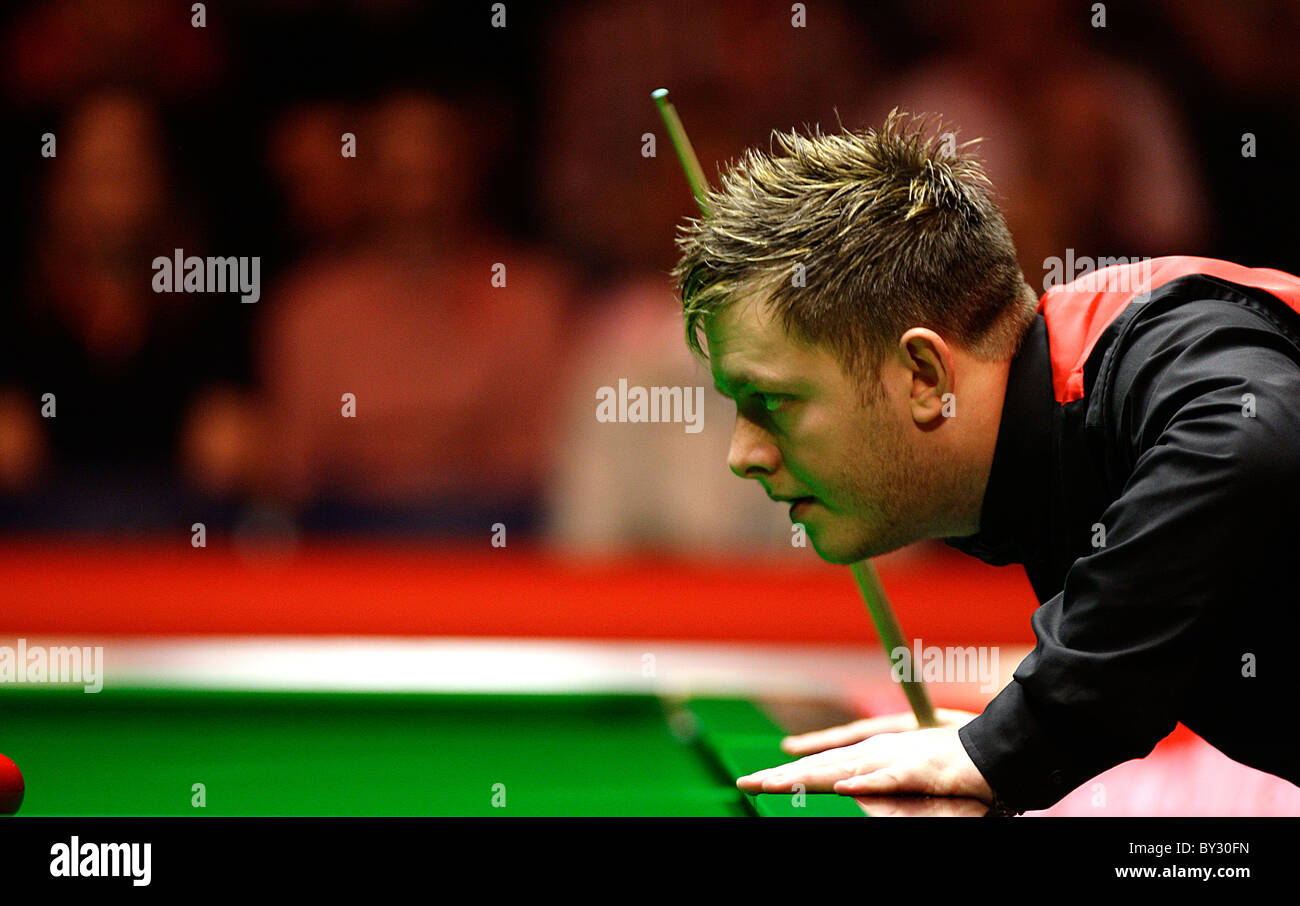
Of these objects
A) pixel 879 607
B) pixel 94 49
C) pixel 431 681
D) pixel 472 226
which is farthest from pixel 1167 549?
pixel 94 49

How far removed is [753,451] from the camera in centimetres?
171

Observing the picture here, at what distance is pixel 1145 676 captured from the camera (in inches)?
55.3

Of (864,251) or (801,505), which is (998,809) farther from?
(864,251)

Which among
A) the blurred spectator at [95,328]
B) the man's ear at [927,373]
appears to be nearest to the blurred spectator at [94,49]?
the blurred spectator at [95,328]

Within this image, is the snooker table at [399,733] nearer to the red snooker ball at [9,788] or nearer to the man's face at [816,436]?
the red snooker ball at [9,788]

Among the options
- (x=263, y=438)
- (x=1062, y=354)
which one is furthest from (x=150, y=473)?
(x=1062, y=354)

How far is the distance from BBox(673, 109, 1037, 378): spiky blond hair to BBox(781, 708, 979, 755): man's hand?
541 mm

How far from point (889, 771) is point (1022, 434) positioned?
47cm

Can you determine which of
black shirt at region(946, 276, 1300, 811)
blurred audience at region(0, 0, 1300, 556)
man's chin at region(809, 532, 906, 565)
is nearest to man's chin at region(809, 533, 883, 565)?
man's chin at region(809, 532, 906, 565)

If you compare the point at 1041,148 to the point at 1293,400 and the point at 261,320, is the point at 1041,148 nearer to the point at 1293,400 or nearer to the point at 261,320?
the point at 261,320

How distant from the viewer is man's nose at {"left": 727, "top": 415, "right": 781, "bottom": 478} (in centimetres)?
171

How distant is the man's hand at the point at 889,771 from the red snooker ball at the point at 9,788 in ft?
2.85

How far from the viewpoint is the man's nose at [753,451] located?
1.71m

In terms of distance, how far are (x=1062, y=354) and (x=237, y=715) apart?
1455 millimetres
